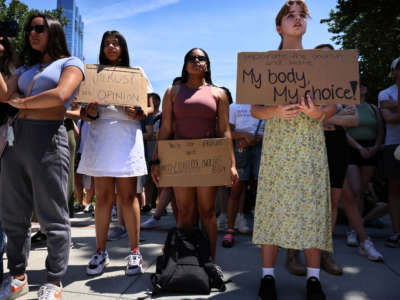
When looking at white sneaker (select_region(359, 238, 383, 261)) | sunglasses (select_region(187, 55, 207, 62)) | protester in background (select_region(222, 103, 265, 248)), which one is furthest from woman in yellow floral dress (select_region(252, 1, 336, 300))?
protester in background (select_region(222, 103, 265, 248))

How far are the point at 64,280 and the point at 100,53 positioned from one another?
192 centimetres

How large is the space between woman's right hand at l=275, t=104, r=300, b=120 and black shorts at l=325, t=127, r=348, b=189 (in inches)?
36.7

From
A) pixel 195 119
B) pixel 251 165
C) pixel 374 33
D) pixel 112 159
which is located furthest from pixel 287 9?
pixel 374 33

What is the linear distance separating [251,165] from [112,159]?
198cm

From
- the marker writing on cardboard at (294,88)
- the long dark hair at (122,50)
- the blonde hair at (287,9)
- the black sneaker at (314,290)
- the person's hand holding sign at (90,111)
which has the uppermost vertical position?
the blonde hair at (287,9)

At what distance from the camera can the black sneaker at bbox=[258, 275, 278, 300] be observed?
2.17 metres

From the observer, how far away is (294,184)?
222 cm

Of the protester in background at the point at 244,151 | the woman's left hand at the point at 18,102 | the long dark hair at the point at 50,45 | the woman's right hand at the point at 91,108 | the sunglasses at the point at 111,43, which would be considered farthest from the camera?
the protester in background at the point at 244,151

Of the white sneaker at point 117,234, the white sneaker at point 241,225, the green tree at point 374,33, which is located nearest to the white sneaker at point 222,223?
the white sneaker at point 241,225

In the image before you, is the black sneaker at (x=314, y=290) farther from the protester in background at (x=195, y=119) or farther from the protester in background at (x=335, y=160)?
the protester in background at (x=195, y=119)

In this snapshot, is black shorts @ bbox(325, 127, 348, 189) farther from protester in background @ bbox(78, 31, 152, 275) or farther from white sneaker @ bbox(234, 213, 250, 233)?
protester in background @ bbox(78, 31, 152, 275)

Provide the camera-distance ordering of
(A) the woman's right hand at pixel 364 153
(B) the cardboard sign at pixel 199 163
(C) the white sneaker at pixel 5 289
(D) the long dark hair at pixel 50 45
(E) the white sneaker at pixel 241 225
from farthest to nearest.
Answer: (E) the white sneaker at pixel 241 225 → (A) the woman's right hand at pixel 364 153 → (B) the cardboard sign at pixel 199 163 → (D) the long dark hair at pixel 50 45 → (C) the white sneaker at pixel 5 289

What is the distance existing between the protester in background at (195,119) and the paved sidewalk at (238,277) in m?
0.45

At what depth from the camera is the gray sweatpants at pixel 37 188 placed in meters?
2.11
